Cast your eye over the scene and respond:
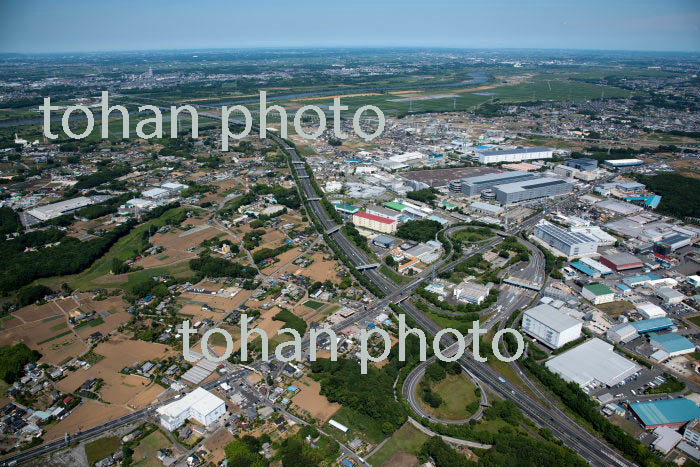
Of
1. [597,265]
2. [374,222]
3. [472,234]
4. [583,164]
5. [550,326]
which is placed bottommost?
[550,326]

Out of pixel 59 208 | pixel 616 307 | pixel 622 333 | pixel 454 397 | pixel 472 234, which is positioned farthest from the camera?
pixel 59 208

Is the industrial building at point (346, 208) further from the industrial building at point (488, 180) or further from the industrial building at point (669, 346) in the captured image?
the industrial building at point (669, 346)

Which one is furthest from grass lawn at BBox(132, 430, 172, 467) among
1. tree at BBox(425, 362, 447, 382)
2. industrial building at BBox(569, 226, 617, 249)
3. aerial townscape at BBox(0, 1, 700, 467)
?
industrial building at BBox(569, 226, 617, 249)

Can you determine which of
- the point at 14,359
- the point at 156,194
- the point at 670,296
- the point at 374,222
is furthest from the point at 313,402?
the point at 156,194

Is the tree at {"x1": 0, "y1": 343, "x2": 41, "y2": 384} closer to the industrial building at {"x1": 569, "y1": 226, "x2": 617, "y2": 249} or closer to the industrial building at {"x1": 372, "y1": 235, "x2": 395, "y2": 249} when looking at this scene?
the industrial building at {"x1": 372, "y1": 235, "x2": 395, "y2": 249}

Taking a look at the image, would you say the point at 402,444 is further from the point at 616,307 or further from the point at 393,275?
the point at 616,307

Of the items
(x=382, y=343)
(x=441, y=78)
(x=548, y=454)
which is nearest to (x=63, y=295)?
(x=382, y=343)
